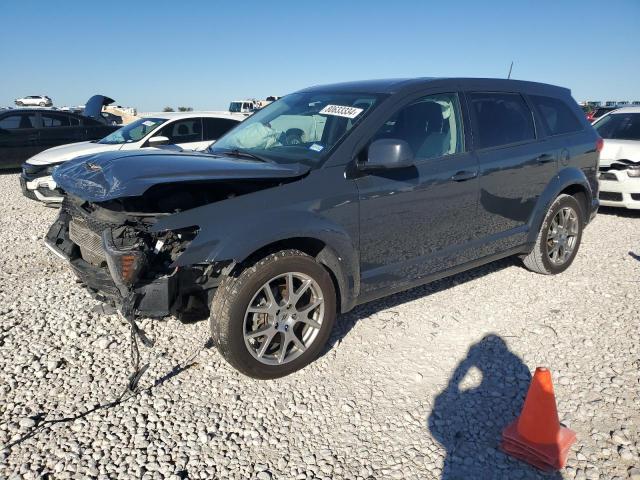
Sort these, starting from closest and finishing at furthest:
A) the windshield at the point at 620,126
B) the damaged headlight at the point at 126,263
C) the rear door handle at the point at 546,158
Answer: the damaged headlight at the point at 126,263 < the rear door handle at the point at 546,158 < the windshield at the point at 620,126

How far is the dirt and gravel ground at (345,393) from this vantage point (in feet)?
8.35

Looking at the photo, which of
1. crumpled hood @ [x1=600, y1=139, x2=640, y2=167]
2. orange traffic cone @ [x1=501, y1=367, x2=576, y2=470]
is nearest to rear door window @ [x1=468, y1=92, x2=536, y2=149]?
orange traffic cone @ [x1=501, y1=367, x2=576, y2=470]

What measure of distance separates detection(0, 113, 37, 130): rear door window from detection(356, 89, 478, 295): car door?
36.8 ft

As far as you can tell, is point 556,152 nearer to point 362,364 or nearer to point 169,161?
point 362,364

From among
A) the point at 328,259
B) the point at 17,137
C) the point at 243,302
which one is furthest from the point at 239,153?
the point at 17,137

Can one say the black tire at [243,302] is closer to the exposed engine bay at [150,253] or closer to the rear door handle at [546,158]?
the exposed engine bay at [150,253]

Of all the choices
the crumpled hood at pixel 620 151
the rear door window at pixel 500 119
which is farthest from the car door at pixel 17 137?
the crumpled hood at pixel 620 151

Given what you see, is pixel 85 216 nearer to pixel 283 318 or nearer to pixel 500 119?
pixel 283 318

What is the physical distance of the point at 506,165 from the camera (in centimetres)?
427

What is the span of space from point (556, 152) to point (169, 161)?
3.63 meters

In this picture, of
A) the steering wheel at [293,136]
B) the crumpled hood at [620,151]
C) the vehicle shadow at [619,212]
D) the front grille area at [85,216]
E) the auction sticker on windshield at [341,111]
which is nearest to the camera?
the front grille area at [85,216]

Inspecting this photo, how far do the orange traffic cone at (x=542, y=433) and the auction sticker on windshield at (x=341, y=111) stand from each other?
2.12 m

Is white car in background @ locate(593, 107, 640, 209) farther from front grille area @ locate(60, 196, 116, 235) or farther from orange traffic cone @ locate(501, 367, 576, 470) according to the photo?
front grille area @ locate(60, 196, 116, 235)

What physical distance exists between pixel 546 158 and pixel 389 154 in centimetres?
220
